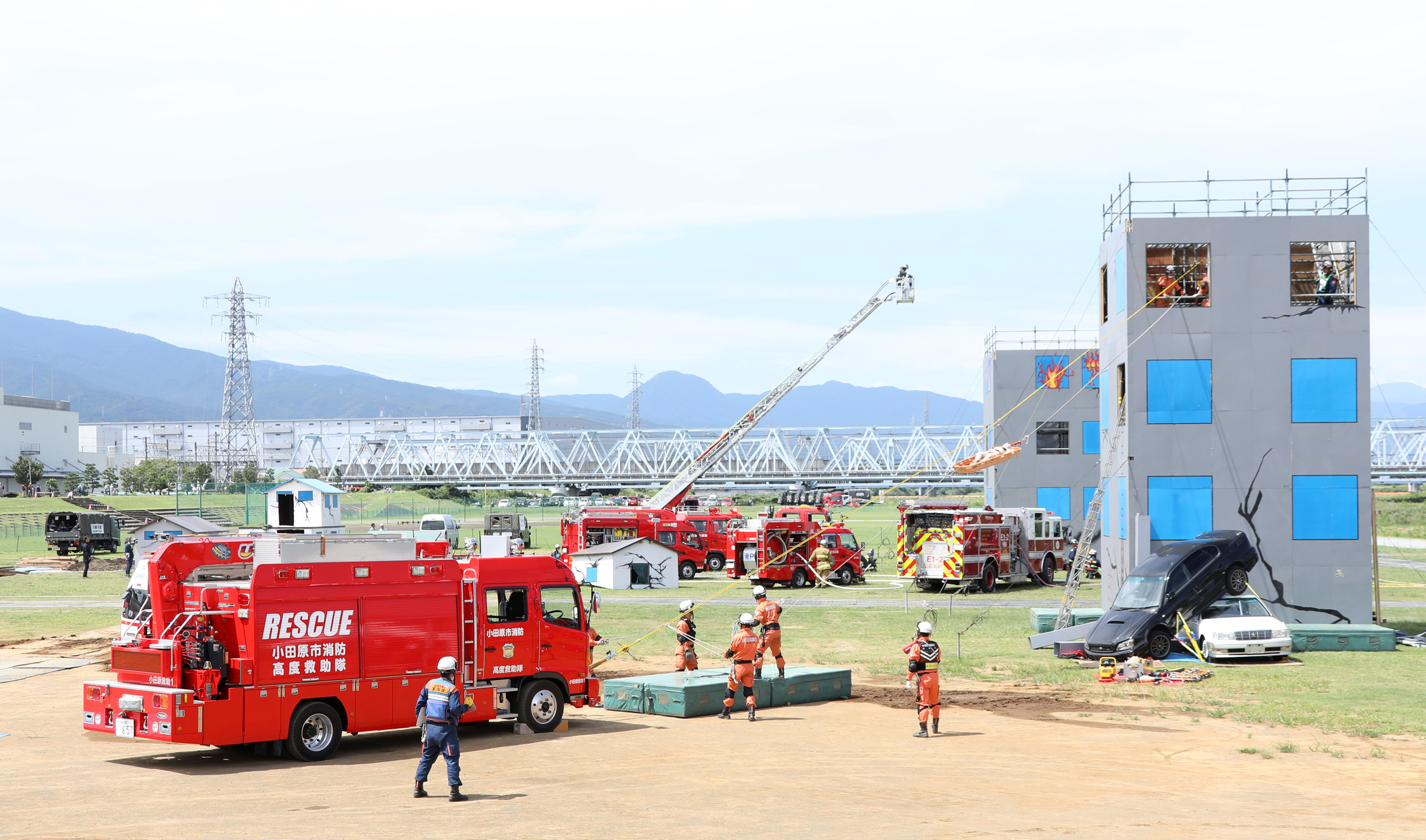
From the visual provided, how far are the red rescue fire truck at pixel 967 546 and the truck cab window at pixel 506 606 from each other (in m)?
27.3

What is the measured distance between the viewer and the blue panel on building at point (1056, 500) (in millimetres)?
66938

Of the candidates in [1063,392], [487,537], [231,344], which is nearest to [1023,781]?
[487,537]

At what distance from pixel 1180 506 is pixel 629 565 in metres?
21.5

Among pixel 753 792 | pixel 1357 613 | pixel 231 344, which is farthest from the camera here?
pixel 231 344

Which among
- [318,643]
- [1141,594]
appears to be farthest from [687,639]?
[1141,594]

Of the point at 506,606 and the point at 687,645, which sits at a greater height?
the point at 506,606

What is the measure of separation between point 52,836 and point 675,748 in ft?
26.2

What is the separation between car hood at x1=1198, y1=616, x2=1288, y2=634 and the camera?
2688 centimetres

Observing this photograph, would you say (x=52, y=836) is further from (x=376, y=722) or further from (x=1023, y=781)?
(x=1023, y=781)

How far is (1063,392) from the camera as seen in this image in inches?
2655

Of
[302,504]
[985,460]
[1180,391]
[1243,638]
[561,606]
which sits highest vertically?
[1180,391]

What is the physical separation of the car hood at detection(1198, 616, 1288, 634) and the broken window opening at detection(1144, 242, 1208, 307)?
30.7 feet

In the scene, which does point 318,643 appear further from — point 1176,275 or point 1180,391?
point 1176,275

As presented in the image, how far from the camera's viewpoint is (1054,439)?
67.5 meters
